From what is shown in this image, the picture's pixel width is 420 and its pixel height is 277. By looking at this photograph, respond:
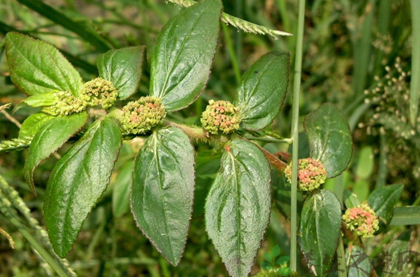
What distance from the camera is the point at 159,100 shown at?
101 cm

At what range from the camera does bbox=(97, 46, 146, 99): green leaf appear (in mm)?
1053

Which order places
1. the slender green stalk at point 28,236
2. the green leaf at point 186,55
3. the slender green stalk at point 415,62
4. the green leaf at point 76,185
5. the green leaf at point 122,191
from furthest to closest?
the green leaf at point 122,191
the slender green stalk at point 415,62
the slender green stalk at point 28,236
the green leaf at point 186,55
the green leaf at point 76,185

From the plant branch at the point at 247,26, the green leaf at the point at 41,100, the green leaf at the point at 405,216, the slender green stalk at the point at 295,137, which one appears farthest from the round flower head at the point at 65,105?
the green leaf at the point at 405,216

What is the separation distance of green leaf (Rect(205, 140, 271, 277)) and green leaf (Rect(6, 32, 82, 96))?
14.0 inches

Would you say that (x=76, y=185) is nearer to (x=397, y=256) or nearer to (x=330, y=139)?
(x=330, y=139)

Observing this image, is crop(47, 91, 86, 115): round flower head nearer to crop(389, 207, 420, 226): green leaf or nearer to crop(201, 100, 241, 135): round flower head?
crop(201, 100, 241, 135): round flower head

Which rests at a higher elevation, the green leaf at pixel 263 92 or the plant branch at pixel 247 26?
the plant branch at pixel 247 26

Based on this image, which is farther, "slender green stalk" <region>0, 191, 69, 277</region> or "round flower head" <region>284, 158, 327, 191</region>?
"slender green stalk" <region>0, 191, 69, 277</region>

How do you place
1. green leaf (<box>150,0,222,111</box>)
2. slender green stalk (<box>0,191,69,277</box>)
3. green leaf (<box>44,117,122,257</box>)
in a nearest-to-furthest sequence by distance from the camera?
green leaf (<box>44,117,122,257</box>)
green leaf (<box>150,0,222,111</box>)
slender green stalk (<box>0,191,69,277</box>)

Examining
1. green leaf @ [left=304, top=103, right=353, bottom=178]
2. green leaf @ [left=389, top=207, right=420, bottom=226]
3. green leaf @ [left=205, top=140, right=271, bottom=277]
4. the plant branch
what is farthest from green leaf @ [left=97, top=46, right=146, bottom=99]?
green leaf @ [left=389, top=207, right=420, bottom=226]

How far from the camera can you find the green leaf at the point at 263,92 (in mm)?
1050

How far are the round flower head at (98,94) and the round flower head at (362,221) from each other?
0.55 m

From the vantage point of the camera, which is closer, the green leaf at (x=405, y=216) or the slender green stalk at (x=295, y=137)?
the slender green stalk at (x=295, y=137)

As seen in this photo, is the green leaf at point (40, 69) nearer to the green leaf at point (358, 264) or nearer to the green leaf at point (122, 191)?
the green leaf at point (122, 191)
